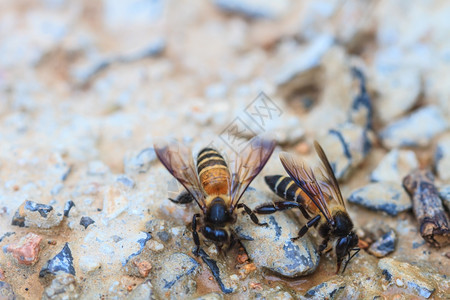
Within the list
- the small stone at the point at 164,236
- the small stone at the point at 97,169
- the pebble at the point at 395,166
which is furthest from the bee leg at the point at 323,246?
the small stone at the point at 97,169

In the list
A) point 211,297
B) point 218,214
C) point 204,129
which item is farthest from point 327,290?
point 204,129

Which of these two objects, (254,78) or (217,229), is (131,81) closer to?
(254,78)

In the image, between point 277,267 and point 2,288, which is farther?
point 277,267

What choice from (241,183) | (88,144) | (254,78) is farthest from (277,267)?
(254,78)

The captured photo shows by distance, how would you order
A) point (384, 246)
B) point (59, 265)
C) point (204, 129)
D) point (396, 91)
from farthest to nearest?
point (396, 91) → point (204, 129) → point (384, 246) → point (59, 265)

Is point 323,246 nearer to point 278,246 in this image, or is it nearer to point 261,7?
point 278,246

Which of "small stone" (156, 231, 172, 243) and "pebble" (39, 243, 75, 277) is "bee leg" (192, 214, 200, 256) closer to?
"small stone" (156, 231, 172, 243)

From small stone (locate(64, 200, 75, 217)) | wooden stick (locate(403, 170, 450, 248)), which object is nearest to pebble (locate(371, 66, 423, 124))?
wooden stick (locate(403, 170, 450, 248))
